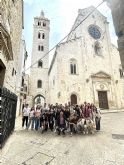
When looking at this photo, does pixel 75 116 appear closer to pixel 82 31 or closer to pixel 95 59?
pixel 95 59

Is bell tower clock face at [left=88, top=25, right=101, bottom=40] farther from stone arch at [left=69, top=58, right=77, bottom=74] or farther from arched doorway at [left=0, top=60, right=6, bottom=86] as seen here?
arched doorway at [left=0, top=60, right=6, bottom=86]

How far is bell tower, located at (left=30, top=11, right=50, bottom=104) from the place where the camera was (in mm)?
27328

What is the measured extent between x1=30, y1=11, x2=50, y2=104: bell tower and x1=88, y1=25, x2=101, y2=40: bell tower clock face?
31.9 ft

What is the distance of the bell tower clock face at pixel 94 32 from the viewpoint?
23500 millimetres

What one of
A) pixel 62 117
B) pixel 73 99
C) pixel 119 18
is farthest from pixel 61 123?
pixel 73 99

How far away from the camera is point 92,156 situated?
4.17 metres

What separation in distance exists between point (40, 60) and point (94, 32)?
13.0 metres

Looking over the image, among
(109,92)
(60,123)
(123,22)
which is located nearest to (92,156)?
(60,123)

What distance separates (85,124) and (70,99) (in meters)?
11.3

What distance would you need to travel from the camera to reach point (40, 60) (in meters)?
30.2

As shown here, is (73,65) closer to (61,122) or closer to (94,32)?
(94,32)

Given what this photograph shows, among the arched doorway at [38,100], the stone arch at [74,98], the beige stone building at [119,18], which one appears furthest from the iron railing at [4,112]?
the arched doorway at [38,100]

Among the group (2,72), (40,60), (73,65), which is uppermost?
(40,60)

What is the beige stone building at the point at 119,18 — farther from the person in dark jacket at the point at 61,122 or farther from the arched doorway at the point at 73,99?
the arched doorway at the point at 73,99
